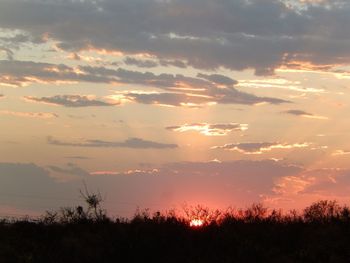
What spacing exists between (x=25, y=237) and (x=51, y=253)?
4.06 m

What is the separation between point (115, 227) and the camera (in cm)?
2702

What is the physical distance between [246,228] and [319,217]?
4.55m

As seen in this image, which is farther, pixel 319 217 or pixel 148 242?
pixel 319 217

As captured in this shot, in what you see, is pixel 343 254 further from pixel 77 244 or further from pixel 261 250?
pixel 77 244

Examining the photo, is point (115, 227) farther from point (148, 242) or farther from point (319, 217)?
point (319, 217)

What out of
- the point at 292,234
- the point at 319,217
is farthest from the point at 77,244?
the point at 319,217

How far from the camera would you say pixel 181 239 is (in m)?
24.7

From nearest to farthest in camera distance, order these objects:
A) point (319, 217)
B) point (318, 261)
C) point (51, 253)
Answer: point (318, 261) < point (51, 253) < point (319, 217)

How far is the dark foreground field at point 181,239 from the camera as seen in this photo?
896 inches

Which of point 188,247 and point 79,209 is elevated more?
point 79,209

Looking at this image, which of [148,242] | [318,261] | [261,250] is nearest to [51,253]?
[148,242]

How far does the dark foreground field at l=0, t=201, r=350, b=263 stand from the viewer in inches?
896

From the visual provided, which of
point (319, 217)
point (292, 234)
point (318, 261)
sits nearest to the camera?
point (318, 261)

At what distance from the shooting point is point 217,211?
100 ft
